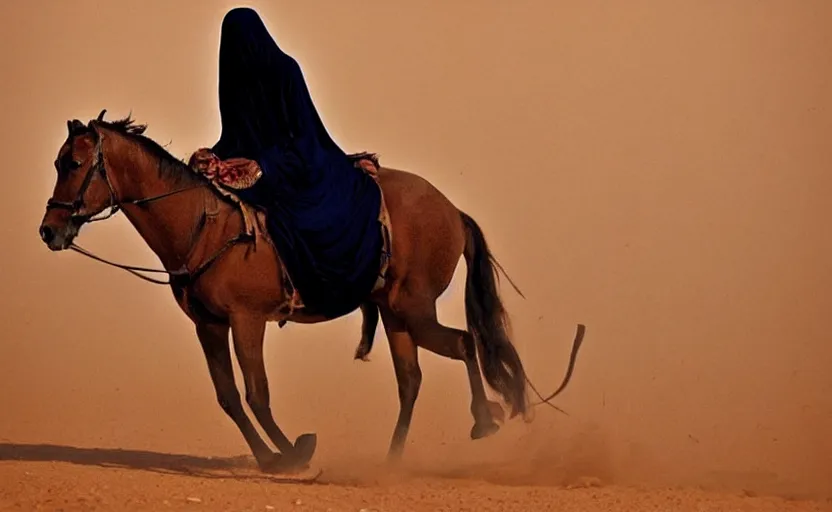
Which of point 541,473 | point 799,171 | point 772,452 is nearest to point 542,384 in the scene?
point 772,452

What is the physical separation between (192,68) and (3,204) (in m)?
3.22

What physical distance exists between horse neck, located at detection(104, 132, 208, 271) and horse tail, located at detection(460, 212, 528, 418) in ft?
6.25

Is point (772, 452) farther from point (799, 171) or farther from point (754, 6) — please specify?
point (754, 6)

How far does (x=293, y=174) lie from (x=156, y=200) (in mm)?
827

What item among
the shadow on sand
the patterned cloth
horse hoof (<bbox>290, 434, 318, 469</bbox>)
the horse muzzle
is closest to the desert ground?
the shadow on sand

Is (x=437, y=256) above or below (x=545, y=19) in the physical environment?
below

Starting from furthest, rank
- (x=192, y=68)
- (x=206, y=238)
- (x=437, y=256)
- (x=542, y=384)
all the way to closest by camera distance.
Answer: (x=192, y=68) → (x=542, y=384) → (x=437, y=256) → (x=206, y=238)

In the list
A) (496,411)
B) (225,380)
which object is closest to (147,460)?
(225,380)

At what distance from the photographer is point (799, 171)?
21125 mm

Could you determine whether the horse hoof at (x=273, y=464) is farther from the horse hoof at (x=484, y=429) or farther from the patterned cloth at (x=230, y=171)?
the patterned cloth at (x=230, y=171)

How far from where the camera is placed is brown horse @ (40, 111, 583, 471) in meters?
9.25

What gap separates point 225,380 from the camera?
9648 millimetres

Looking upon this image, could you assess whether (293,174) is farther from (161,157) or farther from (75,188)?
(75,188)

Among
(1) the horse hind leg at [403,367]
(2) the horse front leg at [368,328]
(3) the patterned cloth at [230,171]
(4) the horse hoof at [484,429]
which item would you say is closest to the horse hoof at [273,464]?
(1) the horse hind leg at [403,367]
